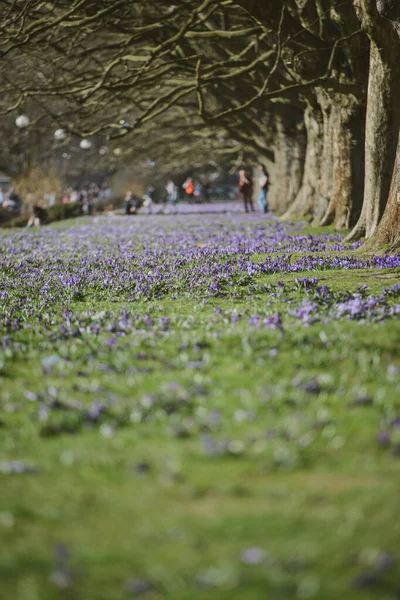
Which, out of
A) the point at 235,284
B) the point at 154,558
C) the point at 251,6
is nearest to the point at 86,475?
the point at 154,558

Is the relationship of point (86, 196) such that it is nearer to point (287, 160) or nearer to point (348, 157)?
point (287, 160)

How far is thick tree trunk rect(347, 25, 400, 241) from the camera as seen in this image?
16469 millimetres

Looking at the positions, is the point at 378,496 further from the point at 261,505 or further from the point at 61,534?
the point at 61,534

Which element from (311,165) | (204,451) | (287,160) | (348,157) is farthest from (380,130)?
(287,160)

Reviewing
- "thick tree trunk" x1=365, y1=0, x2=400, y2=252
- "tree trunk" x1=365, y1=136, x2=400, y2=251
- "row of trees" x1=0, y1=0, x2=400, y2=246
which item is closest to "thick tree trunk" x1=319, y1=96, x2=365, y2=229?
"row of trees" x1=0, y1=0, x2=400, y2=246

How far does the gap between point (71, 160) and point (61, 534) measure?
324 ft

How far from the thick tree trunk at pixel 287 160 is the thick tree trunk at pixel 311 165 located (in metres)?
4.23

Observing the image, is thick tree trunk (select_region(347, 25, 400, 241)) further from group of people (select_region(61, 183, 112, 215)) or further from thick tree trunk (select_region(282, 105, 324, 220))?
group of people (select_region(61, 183, 112, 215))

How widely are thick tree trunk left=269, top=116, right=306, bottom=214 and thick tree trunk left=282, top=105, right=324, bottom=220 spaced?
4.23m

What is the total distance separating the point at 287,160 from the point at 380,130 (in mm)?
21619

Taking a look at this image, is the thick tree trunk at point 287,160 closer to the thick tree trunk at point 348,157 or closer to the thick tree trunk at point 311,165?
the thick tree trunk at point 311,165

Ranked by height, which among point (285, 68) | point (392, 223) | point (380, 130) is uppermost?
point (285, 68)

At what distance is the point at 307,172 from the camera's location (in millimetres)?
31016

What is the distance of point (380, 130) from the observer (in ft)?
56.7
